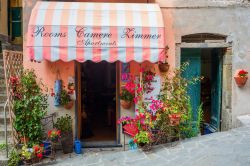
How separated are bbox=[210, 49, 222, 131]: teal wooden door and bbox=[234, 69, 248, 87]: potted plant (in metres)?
0.78

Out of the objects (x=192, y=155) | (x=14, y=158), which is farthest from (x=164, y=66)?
(x=14, y=158)

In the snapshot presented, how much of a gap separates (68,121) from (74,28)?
2.96 metres

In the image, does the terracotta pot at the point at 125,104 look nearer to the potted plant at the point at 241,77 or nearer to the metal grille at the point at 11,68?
the metal grille at the point at 11,68

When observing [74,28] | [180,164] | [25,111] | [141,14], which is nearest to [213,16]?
[141,14]

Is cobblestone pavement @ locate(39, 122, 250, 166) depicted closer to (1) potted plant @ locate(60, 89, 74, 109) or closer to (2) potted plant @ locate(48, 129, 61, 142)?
(2) potted plant @ locate(48, 129, 61, 142)

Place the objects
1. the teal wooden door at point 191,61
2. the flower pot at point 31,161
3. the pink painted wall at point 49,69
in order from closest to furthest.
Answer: the flower pot at point 31,161, the pink painted wall at point 49,69, the teal wooden door at point 191,61

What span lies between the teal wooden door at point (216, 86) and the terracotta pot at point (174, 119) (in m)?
2.78

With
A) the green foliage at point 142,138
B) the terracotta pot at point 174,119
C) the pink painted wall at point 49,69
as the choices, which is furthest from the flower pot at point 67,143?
the terracotta pot at point 174,119

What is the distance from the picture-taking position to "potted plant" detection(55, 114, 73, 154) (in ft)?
33.1

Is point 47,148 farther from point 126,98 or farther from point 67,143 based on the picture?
point 126,98

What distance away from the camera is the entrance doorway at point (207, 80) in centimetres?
1120

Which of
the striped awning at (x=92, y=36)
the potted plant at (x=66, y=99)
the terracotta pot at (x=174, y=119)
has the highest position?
the striped awning at (x=92, y=36)

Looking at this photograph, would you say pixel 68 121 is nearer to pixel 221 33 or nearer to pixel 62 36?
pixel 62 36

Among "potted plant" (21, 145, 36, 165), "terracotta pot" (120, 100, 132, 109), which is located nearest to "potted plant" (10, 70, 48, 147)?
"potted plant" (21, 145, 36, 165)
